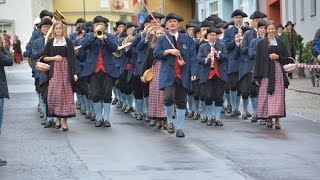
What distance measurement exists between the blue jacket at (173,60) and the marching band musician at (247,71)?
2621 mm

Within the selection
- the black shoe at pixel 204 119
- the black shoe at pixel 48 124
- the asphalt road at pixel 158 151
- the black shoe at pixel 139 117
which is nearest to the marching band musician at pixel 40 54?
the black shoe at pixel 48 124

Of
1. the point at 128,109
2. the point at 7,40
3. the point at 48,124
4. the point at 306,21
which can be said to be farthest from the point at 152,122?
the point at 7,40

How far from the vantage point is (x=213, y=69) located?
17531mm

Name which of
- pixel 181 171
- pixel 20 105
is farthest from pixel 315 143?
pixel 20 105

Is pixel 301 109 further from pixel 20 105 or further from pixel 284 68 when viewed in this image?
pixel 20 105

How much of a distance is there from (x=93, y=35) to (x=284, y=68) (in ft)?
10.7

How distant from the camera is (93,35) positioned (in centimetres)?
1688

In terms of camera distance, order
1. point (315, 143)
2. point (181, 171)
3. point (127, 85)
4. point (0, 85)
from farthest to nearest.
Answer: point (127, 85)
point (315, 143)
point (0, 85)
point (181, 171)

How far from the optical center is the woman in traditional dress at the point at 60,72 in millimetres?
16062

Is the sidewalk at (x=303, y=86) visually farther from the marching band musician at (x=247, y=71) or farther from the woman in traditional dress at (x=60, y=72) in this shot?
the woman in traditional dress at (x=60, y=72)

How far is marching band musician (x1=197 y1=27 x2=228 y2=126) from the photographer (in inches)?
683

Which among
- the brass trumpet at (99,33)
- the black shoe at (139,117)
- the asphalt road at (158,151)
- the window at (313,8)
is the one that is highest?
the window at (313,8)

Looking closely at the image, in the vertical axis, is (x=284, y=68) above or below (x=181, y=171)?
above

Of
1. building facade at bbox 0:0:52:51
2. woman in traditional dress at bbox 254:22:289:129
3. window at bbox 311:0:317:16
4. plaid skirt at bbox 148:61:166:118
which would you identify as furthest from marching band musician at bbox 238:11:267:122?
building facade at bbox 0:0:52:51
